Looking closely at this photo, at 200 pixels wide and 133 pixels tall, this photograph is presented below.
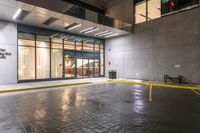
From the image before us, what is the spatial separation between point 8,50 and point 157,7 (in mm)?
14183

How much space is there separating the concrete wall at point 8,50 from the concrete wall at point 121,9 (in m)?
11.4

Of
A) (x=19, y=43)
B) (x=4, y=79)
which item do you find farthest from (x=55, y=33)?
(x=4, y=79)

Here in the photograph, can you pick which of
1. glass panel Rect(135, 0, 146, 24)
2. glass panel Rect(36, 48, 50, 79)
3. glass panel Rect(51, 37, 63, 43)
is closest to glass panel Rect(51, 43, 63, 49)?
glass panel Rect(51, 37, 63, 43)

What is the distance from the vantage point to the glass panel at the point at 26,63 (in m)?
12.9

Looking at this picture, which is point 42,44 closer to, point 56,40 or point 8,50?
point 56,40

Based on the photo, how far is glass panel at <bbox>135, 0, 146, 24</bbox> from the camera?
15672 mm

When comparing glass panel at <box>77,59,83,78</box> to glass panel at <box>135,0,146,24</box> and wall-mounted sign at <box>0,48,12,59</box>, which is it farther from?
glass panel at <box>135,0,146,24</box>

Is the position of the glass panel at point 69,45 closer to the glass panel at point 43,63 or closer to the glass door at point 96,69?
the glass panel at point 43,63

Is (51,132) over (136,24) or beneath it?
beneath

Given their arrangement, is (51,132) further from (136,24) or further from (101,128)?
(136,24)

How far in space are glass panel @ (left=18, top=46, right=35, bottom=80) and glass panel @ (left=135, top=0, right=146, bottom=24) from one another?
11.3 m

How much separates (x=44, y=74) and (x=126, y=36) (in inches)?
389

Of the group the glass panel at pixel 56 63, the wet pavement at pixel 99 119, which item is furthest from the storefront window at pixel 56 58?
the wet pavement at pixel 99 119

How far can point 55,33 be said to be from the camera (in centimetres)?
1488
